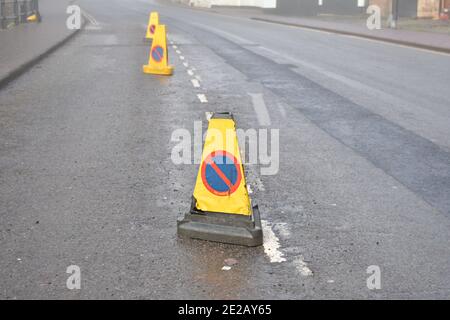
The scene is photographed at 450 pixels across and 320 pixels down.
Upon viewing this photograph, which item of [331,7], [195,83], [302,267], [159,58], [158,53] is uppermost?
[331,7]

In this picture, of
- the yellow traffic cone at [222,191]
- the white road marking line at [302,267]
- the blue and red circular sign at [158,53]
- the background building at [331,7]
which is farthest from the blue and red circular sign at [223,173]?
the background building at [331,7]

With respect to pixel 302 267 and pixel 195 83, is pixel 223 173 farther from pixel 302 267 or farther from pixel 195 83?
pixel 195 83

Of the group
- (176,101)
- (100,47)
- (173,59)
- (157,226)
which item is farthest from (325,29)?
(157,226)

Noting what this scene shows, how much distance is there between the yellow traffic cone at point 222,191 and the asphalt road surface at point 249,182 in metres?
0.12

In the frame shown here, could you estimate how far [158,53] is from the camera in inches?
631

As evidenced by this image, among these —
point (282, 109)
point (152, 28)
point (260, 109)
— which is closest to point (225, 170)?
point (260, 109)

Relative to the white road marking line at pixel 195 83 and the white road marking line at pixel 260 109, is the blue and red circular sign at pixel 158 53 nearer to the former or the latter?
the white road marking line at pixel 195 83

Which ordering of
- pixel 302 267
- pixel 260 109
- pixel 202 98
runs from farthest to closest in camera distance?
pixel 202 98, pixel 260 109, pixel 302 267

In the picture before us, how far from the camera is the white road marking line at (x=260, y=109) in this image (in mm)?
10475

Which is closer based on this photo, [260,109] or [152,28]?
[260,109]

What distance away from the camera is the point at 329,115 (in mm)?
11078

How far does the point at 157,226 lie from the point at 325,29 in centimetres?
3137

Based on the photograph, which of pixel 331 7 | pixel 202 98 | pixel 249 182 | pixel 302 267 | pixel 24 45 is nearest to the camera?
pixel 302 267

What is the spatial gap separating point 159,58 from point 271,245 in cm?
1154
